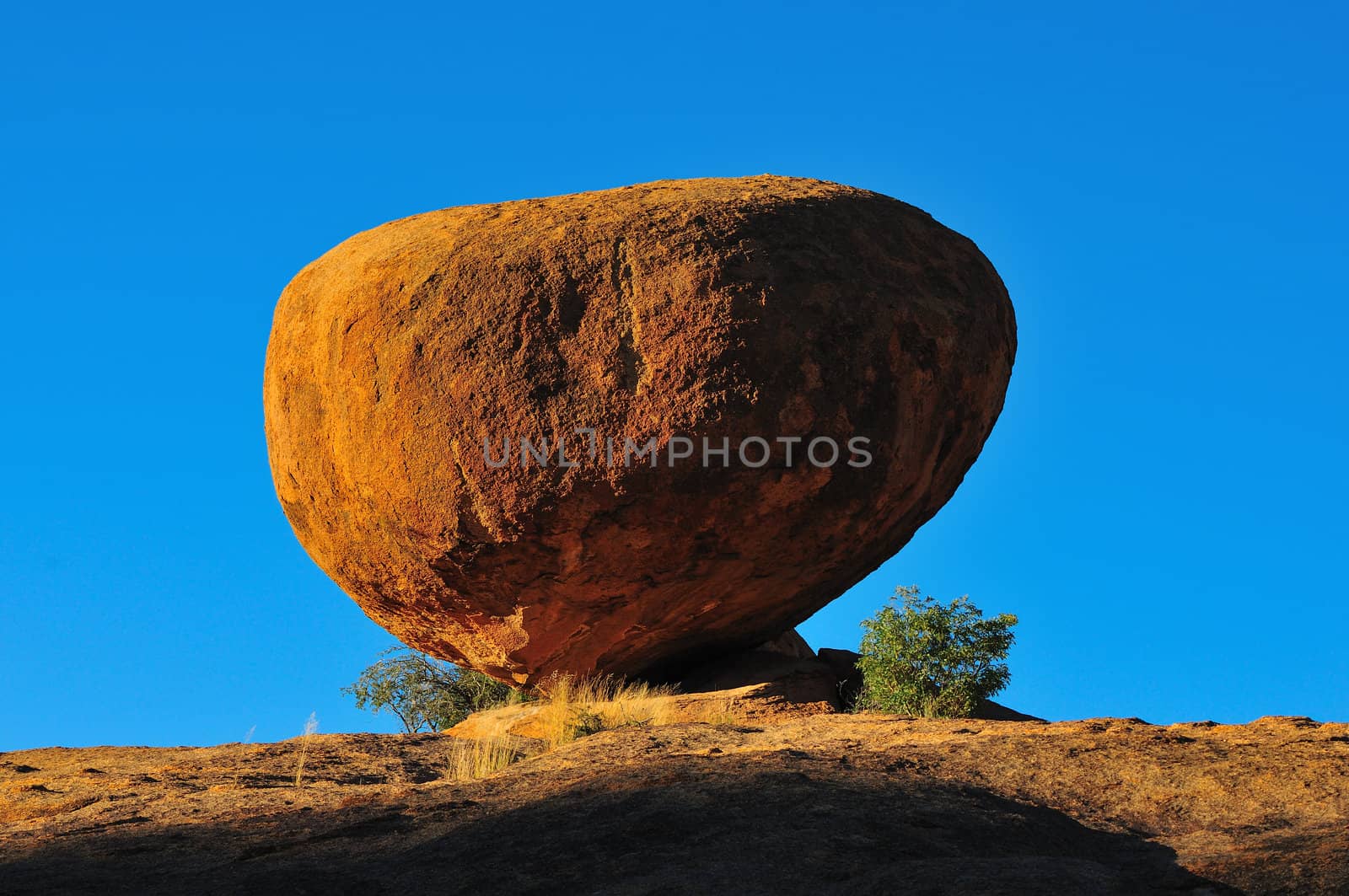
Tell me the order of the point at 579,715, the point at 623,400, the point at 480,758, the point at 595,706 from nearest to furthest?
1. the point at 480,758
2. the point at 623,400
3. the point at 579,715
4. the point at 595,706

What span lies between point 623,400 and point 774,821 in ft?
12.9

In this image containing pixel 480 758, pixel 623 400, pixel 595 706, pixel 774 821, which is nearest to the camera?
pixel 774 821

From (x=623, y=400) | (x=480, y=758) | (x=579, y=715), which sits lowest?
(x=480, y=758)

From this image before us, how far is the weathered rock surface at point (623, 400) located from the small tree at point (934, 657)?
35.8 inches

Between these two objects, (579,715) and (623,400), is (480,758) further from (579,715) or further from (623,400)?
(623,400)

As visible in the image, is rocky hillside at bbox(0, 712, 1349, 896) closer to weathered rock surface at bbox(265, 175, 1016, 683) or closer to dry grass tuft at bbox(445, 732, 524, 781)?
dry grass tuft at bbox(445, 732, 524, 781)

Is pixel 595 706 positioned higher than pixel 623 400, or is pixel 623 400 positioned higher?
pixel 623 400

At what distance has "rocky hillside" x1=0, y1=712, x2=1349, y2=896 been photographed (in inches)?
193

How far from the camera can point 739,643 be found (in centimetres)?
1077

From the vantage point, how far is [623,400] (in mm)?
8820

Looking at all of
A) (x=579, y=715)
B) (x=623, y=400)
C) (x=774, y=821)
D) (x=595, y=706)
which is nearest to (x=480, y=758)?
(x=579, y=715)

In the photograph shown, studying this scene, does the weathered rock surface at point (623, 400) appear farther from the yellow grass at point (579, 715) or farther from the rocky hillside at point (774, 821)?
the rocky hillside at point (774, 821)

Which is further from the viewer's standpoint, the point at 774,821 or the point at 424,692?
the point at 424,692

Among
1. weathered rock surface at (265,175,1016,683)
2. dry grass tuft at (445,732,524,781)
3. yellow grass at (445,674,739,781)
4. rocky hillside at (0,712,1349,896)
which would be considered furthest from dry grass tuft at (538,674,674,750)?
rocky hillside at (0,712,1349,896)
